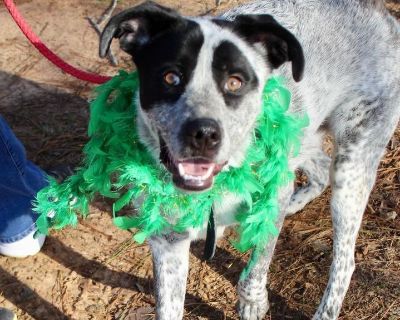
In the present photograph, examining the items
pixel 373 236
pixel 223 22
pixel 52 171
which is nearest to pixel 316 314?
pixel 373 236

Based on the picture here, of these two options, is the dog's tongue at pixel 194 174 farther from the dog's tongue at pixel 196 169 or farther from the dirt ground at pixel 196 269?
the dirt ground at pixel 196 269

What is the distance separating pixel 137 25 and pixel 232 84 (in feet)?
1.72

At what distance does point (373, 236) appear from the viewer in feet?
12.9

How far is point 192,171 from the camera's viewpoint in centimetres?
255

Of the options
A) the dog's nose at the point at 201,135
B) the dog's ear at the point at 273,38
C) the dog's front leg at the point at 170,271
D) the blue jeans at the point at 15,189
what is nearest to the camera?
the dog's nose at the point at 201,135

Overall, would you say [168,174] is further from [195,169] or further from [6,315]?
[6,315]

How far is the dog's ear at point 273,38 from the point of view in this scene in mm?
2621

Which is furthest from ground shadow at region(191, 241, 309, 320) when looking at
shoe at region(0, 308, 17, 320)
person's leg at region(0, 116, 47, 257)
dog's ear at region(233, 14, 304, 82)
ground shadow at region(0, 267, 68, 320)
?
dog's ear at region(233, 14, 304, 82)

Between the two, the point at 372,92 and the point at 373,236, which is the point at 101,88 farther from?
the point at 373,236

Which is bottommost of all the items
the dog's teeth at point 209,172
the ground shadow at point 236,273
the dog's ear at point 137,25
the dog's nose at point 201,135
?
the ground shadow at point 236,273

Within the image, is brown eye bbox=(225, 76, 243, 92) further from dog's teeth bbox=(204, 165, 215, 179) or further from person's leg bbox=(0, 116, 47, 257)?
person's leg bbox=(0, 116, 47, 257)

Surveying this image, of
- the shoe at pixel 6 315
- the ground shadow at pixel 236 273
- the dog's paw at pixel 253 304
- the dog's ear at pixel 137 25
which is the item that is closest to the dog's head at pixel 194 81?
the dog's ear at pixel 137 25

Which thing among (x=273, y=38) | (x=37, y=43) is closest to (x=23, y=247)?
(x=37, y=43)

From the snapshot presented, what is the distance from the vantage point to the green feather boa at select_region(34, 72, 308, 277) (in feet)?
9.20
